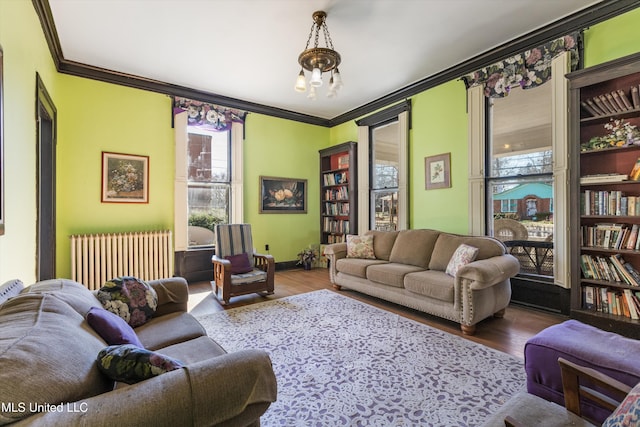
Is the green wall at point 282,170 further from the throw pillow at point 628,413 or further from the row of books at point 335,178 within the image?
the throw pillow at point 628,413

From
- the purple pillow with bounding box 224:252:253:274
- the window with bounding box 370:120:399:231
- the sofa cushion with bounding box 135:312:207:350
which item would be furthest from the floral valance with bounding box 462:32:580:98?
the sofa cushion with bounding box 135:312:207:350

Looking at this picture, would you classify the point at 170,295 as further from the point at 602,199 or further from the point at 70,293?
the point at 602,199

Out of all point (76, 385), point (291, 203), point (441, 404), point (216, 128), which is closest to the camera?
point (76, 385)

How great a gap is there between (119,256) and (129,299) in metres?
2.62

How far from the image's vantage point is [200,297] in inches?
159

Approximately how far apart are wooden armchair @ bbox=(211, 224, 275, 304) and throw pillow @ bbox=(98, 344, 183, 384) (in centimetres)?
267

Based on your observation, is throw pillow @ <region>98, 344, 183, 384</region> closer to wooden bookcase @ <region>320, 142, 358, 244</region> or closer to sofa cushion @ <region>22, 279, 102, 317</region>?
sofa cushion @ <region>22, 279, 102, 317</region>

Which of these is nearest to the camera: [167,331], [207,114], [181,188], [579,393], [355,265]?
[579,393]

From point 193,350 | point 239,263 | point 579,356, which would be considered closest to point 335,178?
point 239,263

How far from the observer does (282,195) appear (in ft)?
19.1

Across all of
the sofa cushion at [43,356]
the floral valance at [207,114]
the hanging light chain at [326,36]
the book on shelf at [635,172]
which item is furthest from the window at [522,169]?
the sofa cushion at [43,356]

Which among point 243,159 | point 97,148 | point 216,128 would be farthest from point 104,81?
point 243,159

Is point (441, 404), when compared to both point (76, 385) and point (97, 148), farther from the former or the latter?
point (97, 148)

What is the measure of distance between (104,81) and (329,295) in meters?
4.43
